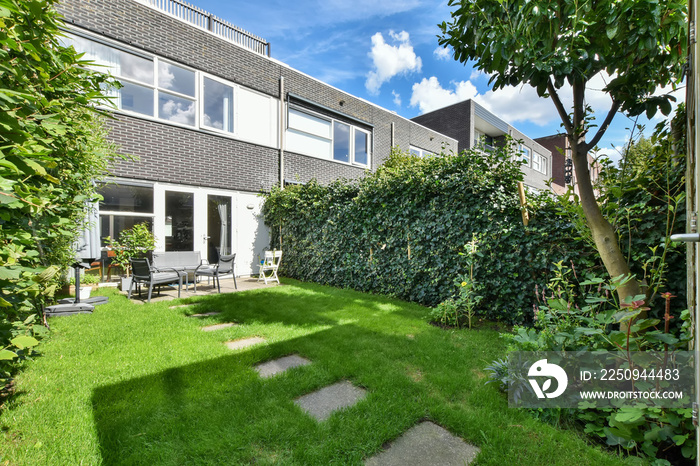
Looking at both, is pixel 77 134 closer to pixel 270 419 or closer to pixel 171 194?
pixel 270 419

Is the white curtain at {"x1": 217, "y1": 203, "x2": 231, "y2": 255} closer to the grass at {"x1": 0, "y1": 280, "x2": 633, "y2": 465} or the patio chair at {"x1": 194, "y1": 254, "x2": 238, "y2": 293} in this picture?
the patio chair at {"x1": 194, "y1": 254, "x2": 238, "y2": 293}

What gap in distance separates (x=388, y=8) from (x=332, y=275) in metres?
6.19

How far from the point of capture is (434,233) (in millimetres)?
5367

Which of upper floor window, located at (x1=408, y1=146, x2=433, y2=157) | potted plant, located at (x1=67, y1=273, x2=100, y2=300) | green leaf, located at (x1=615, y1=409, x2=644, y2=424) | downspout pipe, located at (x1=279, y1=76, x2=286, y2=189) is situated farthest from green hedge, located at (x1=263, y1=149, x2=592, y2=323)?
upper floor window, located at (x1=408, y1=146, x2=433, y2=157)

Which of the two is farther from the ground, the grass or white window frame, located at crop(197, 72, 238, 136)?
white window frame, located at crop(197, 72, 238, 136)

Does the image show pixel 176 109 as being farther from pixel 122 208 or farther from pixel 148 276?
pixel 148 276

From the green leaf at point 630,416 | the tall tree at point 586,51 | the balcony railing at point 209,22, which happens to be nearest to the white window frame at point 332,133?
the balcony railing at point 209,22

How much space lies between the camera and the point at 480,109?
17.4 metres

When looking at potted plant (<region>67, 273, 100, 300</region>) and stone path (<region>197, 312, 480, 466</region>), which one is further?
potted plant (<region>67, 273, 100, 300</region>)

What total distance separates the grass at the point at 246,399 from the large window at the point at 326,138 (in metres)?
7.41

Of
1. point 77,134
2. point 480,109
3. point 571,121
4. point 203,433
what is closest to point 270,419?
point 203,433

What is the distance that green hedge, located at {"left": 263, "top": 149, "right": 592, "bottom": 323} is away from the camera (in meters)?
4.20

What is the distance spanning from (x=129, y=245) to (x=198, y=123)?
11.2ft

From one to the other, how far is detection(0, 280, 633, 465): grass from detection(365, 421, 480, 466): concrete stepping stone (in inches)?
2.5
